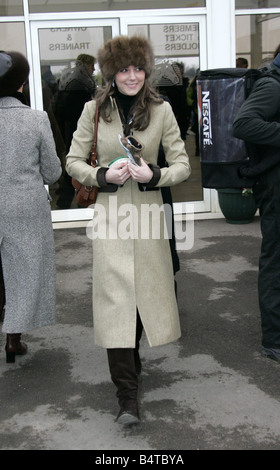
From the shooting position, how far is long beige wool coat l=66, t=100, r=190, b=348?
124 inches

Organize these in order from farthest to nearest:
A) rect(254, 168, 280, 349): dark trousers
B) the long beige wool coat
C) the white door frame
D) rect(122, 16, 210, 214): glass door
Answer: rect(122, 16, 210, 214): glass door < the white door frame < rect(254, 168, 280, 349): dark trousers < the long beige wool coat

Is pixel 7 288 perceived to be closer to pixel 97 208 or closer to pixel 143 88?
pixel 97 208

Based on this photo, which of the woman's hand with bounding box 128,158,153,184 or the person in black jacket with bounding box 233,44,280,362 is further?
the person in black jacket with bounding box 233,44,280,362

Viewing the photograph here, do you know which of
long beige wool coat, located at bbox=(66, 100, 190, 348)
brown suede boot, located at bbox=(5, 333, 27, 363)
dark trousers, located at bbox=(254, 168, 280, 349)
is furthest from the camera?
brown suede boot, located at bbox=(5, 333, 27, 363)

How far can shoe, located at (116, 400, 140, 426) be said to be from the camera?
312 cm

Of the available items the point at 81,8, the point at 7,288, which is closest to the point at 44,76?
the point at 81,8

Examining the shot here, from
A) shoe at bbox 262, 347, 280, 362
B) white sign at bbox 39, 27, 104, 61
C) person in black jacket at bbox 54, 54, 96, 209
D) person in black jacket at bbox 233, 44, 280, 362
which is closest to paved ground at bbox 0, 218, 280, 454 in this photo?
shoe at bbox 262, 347, 280, 362

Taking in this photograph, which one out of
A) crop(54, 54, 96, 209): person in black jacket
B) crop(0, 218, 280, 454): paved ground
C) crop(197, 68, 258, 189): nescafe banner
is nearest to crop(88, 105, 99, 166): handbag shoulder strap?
crop(197, 68, 258, 189): nescafe banner

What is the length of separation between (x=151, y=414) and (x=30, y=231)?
4.33ft

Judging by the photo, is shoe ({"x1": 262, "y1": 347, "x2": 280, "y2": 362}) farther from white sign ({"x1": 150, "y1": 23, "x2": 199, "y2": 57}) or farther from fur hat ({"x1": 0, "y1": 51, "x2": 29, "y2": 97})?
white sign ({"x1": 150, "y1": 23, "x2": 199, "y2": 57})

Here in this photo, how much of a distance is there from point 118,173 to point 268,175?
3.98 ft

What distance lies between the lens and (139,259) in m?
3.21

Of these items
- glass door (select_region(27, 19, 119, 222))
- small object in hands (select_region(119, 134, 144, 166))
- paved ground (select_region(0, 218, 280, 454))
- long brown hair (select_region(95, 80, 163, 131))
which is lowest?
paved ground (select_region(0, 218, 280, 454))

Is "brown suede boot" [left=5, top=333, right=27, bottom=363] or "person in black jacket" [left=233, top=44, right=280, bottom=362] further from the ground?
"person in black jacket" [left=233, top=44, right=280, bottom=362]
